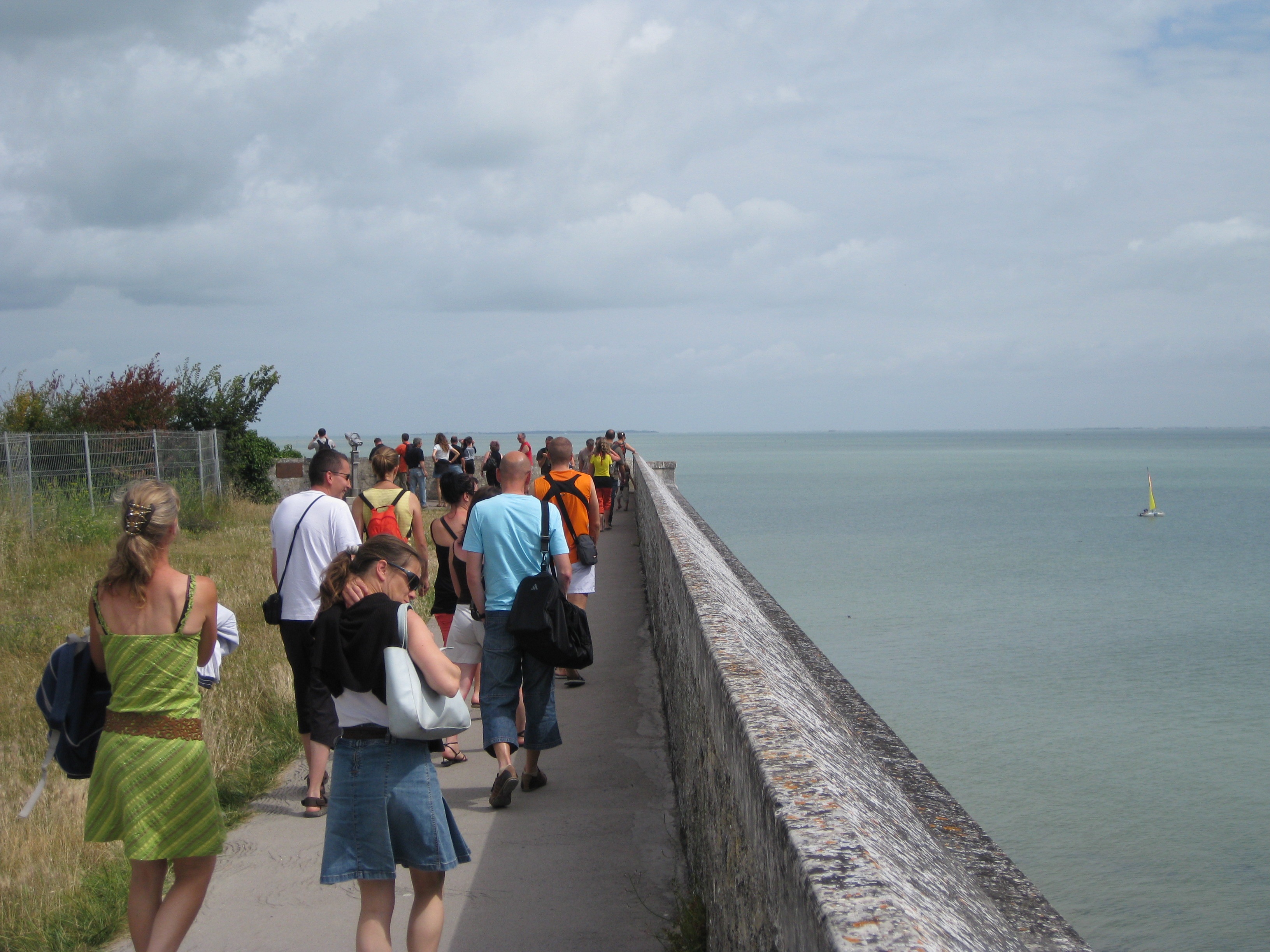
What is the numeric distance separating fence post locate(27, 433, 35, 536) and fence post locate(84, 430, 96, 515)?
1.35 meters

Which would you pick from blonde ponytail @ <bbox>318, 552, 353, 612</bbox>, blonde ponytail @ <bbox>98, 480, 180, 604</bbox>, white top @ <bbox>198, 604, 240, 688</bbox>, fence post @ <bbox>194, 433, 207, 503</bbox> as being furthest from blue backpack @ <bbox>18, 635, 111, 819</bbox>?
fence post @ <bbox>194, 433, 207, 503</bbox>

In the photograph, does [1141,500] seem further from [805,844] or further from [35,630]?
[805,844]

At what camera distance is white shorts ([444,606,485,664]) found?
20.9 ft

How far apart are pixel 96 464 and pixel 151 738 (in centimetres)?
1882

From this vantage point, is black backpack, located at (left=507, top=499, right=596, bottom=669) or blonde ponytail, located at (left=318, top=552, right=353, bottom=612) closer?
blonde ponytail, located at (left=318, top=552, right=353, bottom=612)

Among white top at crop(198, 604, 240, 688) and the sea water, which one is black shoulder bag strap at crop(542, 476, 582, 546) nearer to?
white top at crop(198, 604, 240, 688)

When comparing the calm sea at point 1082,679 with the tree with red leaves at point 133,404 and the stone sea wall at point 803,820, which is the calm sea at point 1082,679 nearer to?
the stone sea wall at point 803,820

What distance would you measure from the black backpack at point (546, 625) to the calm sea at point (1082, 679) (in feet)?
26.7

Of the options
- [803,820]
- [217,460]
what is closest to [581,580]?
[803,820]

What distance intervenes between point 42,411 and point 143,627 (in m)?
25.4

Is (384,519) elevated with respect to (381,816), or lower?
elevated

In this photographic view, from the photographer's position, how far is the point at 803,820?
7.70ft

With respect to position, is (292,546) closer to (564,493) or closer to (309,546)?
(309,546)

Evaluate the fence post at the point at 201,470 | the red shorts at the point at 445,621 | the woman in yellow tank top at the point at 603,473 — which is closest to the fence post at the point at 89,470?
the fence post at the point at 201,470
